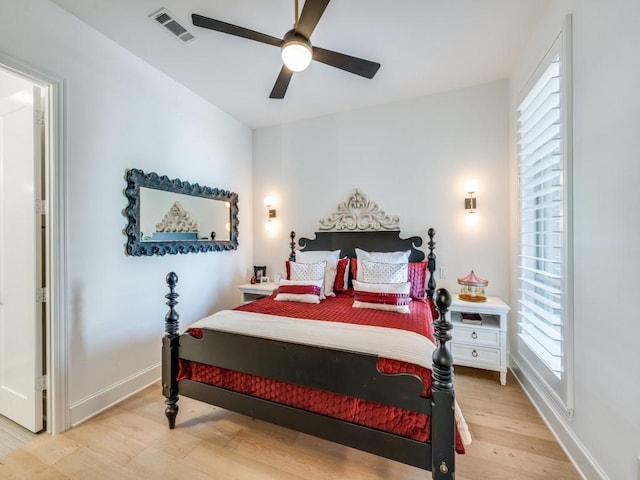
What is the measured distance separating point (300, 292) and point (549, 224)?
225 centimetres

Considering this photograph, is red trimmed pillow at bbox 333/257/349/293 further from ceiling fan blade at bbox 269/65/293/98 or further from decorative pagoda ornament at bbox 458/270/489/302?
ceiling fan blade at bbox 269/65/293/98

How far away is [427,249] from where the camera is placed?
10.5 ft

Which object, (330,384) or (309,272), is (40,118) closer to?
(309,272)

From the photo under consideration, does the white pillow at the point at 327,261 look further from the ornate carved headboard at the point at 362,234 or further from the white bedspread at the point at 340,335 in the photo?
the white bedspread at the point at 340,335

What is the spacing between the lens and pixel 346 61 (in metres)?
1.91

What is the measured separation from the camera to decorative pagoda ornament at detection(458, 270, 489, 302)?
2688 millimetres

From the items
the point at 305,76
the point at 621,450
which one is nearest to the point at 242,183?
the point at 305,76

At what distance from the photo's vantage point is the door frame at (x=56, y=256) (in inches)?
75.0

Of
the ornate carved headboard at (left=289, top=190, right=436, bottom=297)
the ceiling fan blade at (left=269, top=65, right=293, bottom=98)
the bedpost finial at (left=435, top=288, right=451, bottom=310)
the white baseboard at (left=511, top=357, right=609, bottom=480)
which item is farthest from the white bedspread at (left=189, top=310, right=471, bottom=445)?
the ceiling fan blade at (left=269, top=65, right=293, bottom=98)

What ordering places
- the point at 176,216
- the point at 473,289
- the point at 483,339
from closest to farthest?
the point at 483,339 < the point at 473,289 < the point at 176,216

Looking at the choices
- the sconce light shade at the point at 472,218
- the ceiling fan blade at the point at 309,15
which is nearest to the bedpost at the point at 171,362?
the ceiling fan blade at the point at 309,15

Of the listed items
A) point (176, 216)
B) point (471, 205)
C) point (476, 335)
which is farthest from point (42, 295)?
point (471, 205)

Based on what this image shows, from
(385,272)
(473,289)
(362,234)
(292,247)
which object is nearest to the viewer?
(385,272)

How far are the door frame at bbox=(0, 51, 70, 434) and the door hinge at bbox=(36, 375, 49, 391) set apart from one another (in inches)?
1.3
